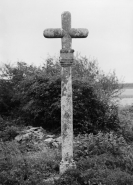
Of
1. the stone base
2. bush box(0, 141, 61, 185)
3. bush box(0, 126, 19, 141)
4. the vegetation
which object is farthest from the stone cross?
bush box(0, 126, 19, 141)

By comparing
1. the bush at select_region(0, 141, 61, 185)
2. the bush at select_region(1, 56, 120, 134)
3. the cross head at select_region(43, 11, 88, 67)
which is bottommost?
the bush at select_region(0, 141, 61, 185)

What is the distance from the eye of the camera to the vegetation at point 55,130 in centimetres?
681

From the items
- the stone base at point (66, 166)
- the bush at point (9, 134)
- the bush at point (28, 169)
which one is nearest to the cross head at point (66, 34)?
the stone base at point (66, 166)

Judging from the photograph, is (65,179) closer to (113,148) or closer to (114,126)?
(113,148)

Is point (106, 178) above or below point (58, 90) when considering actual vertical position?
below

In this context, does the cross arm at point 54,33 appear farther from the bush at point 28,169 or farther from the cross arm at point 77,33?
the bush at point 28,169

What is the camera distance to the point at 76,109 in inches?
547

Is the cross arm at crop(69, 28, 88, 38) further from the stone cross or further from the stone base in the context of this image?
the stone base

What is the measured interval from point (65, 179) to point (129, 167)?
1947mm

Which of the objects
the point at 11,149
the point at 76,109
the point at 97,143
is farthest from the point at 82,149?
the point at 76,109

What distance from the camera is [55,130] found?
554 inches

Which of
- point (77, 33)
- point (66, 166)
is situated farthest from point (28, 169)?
point (77, 33)

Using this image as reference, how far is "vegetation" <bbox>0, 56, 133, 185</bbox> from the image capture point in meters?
6.81

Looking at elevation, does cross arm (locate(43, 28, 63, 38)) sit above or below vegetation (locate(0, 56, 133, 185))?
above
